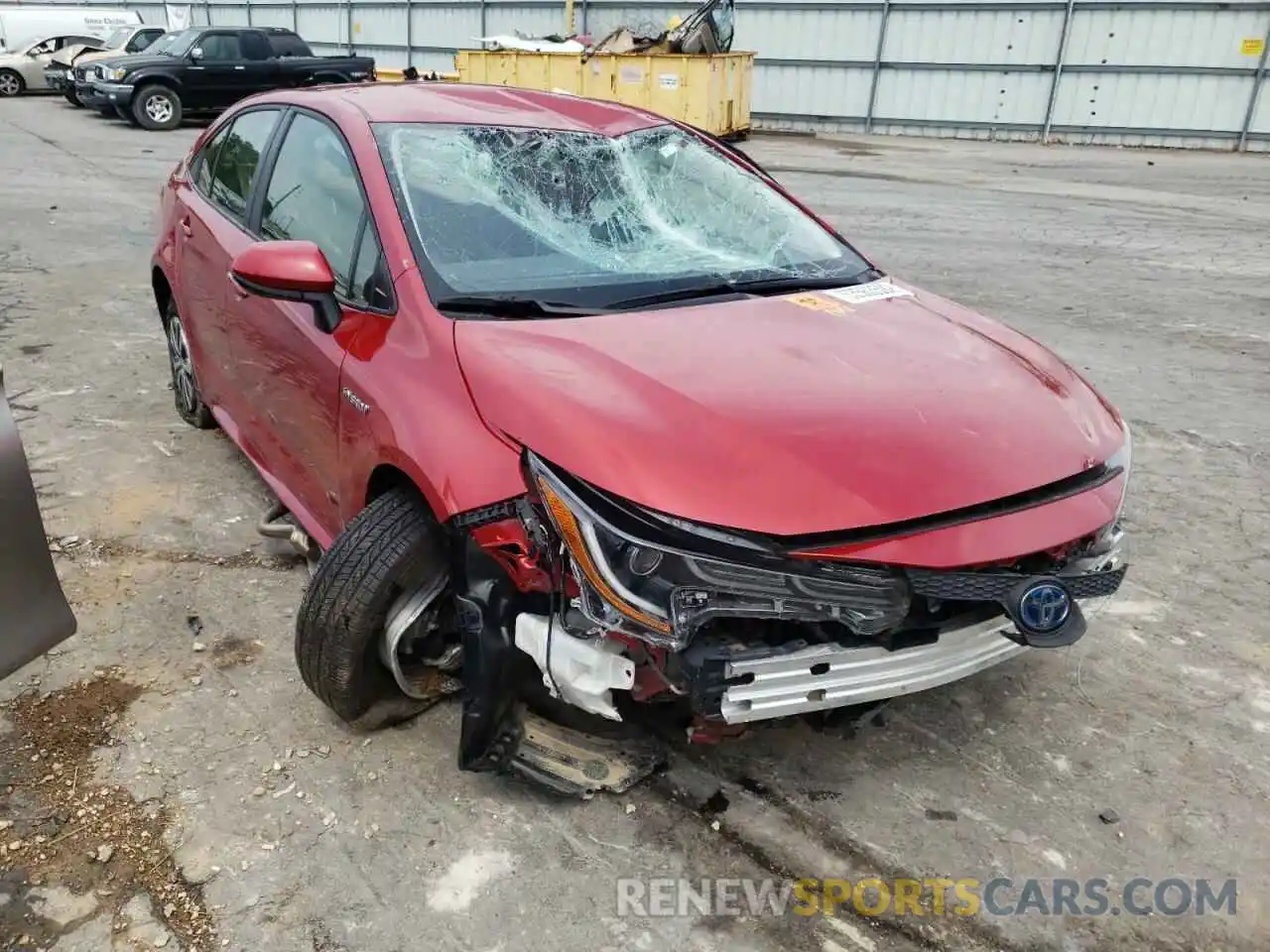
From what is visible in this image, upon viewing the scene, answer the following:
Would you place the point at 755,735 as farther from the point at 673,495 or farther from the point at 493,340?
the point at 493,340

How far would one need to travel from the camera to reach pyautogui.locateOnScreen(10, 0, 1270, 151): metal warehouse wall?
16938 mm

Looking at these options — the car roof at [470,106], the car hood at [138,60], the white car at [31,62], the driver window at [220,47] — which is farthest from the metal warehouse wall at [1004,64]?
the car roof at [470,106]

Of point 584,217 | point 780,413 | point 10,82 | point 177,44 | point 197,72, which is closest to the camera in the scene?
point 780,413

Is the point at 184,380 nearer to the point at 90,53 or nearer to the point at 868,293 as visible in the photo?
the point at 868,293

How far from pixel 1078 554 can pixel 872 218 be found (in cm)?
860

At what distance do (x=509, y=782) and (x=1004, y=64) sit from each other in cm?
1925

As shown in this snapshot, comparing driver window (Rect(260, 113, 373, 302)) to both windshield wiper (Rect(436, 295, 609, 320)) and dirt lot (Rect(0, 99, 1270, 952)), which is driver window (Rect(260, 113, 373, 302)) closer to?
windshield wiper (Rect(436, 295, 609, 320))

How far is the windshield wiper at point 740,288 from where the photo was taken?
272cm

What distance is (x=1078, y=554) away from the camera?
2.31 meters

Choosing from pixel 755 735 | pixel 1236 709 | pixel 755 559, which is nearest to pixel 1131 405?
pixel 1236 709

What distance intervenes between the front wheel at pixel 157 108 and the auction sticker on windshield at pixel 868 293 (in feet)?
54.8

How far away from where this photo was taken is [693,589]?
1.97 metres

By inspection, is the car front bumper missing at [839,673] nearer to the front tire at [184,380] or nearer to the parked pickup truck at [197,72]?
the front tire at [184,380]

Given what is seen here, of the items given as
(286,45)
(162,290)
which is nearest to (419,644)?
(162,290)
